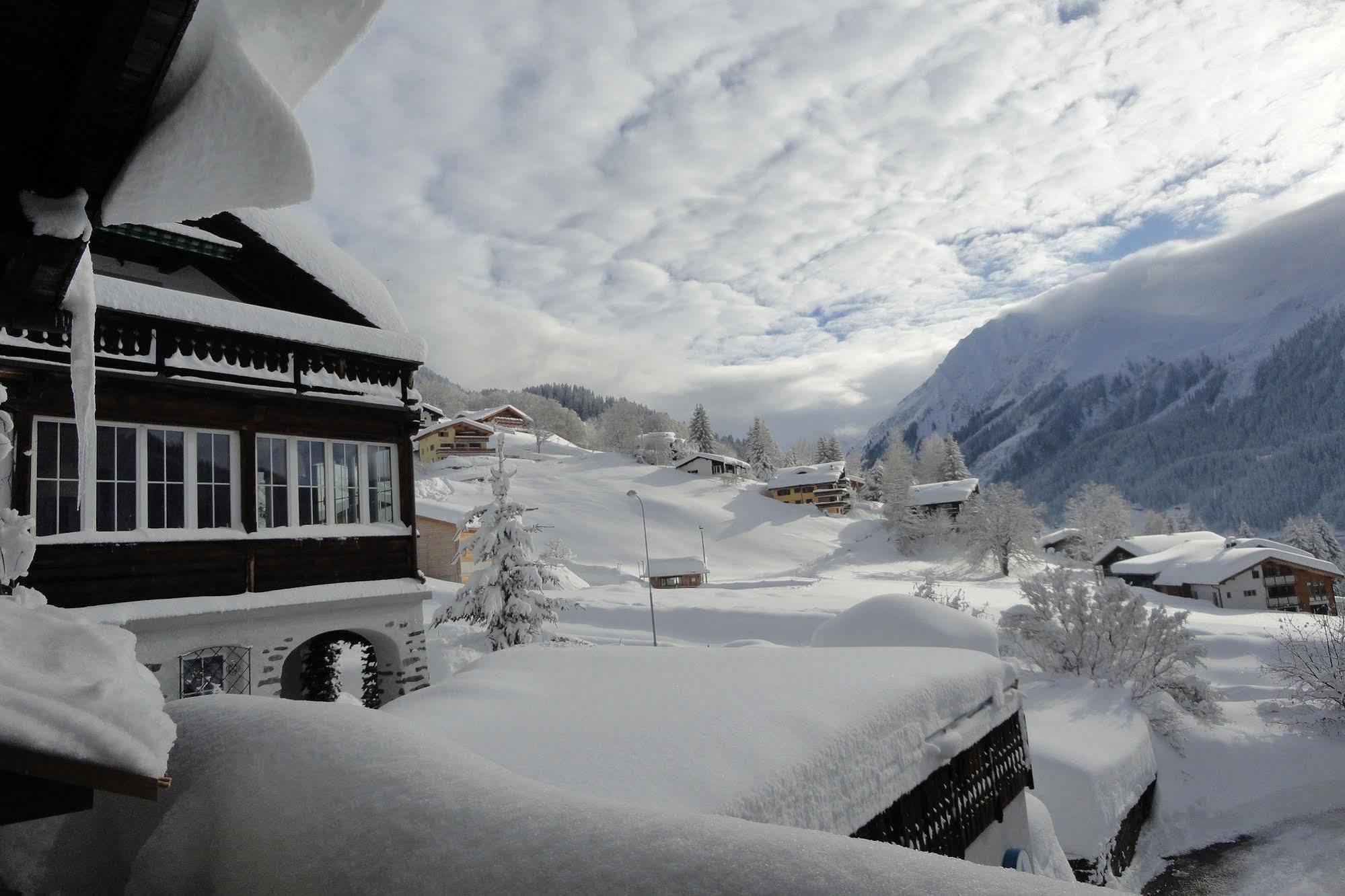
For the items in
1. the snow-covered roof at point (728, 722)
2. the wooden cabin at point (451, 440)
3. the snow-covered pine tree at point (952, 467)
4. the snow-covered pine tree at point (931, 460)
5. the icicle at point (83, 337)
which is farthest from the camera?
the snow-covered pine tree at point (931, 460)

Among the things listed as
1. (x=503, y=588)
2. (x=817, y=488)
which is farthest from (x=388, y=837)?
(x=817, y=488)

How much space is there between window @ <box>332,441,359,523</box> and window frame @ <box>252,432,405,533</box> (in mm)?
19

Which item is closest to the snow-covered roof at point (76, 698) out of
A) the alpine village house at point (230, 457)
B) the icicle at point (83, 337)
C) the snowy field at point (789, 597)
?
the icicle at point (83, 337)

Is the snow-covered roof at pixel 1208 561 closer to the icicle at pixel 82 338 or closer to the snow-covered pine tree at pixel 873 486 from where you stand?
the snow-covered pine tree at pixel 873 486

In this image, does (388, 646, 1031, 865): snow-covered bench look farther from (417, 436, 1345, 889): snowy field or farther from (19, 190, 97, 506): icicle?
(417, 436, 1345, 889): snowy field

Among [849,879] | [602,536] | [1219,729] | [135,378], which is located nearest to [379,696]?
[135,378]

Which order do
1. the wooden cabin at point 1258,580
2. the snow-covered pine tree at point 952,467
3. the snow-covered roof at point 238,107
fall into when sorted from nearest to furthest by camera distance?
the snow-covered roof at point 238,107, the wooden cabin at point 1258,580, the snow-covered pine tree at point 952,467

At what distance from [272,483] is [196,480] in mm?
1026

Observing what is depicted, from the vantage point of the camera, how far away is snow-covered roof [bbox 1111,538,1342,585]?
51188 mm

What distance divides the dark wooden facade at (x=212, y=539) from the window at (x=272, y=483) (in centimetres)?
18

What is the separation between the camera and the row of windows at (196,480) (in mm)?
9336

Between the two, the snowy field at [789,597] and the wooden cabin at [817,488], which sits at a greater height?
the wooden cabin at [817,488]

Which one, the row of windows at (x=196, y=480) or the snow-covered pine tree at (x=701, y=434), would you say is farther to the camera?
the snow-covered pine tree at (x=701, y=434)

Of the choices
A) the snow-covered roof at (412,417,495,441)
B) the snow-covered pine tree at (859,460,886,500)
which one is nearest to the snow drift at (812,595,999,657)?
the snow-covered roof at (412,417,495,441)
